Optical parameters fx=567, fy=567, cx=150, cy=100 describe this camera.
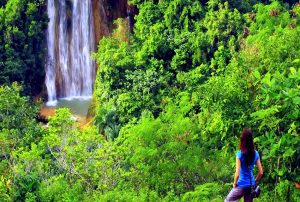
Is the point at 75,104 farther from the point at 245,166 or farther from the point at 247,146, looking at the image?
the point at 247,146

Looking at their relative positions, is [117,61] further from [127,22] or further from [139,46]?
[127,22]

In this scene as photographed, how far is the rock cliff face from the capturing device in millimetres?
24984

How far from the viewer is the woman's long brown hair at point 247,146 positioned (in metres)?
5.48

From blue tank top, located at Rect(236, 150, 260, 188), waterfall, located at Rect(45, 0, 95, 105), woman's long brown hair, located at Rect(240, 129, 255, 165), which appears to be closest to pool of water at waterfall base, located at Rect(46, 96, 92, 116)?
waterfall, located at Rect(45, 0, 95, 105)

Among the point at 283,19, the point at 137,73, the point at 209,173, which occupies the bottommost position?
the point at 209,173

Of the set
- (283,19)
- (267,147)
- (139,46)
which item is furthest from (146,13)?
(267,147)

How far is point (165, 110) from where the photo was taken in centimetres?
1714

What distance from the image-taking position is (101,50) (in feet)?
70.1

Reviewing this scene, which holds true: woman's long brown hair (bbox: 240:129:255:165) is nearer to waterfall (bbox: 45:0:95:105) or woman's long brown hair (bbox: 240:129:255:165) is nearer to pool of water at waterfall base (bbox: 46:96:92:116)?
pool of water at waterfall base (bbox: 46:96:92:116)

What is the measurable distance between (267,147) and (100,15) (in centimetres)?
2003

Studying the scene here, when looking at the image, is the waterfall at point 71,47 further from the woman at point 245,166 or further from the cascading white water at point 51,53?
the woman at point 245,166

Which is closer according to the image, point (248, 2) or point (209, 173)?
point (209, 173)

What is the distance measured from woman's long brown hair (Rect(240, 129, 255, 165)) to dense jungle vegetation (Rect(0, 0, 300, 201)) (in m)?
0.39

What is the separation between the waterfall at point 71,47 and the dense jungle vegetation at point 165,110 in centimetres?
95
